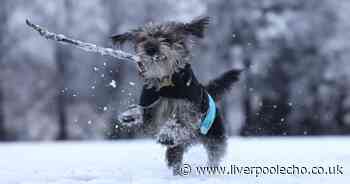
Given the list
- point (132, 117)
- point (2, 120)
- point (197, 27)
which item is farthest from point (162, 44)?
point (2, 120)

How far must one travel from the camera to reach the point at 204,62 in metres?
26.2

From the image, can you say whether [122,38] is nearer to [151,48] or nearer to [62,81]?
[151,48]

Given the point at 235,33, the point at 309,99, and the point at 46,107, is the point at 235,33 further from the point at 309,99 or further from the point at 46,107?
the point at 46,107

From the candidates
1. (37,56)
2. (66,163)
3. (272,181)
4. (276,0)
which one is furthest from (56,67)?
Result: (272,181)

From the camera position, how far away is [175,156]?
6.52 metres

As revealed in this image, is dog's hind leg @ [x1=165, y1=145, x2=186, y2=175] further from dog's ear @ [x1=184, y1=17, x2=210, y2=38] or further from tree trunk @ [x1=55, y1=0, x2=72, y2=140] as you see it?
tree trunk @ [x1=55, y1=0, x2=72, y2=140]

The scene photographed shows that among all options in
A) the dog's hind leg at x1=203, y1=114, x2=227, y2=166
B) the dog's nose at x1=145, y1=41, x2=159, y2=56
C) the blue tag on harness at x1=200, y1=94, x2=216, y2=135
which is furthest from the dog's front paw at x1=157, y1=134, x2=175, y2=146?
the dog's hind leg at x1=203, y1=114, x2=227, y2=166

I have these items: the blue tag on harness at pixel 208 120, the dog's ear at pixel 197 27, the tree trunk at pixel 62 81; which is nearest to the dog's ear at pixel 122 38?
the dog's ear at pixel 197 27

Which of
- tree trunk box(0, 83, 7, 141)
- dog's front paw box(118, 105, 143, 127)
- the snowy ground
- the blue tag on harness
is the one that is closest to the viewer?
the snowy ground

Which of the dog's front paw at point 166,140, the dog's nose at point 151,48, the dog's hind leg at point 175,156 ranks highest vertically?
the dog's nose at point 151,48

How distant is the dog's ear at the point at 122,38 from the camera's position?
6320mm

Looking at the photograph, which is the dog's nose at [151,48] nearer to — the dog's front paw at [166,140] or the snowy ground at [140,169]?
the dog's front paw at [166,140]

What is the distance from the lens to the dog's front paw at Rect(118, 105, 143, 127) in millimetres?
6102

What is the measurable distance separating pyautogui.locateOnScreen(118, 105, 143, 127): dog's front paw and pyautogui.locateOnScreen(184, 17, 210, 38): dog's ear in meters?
0.99
